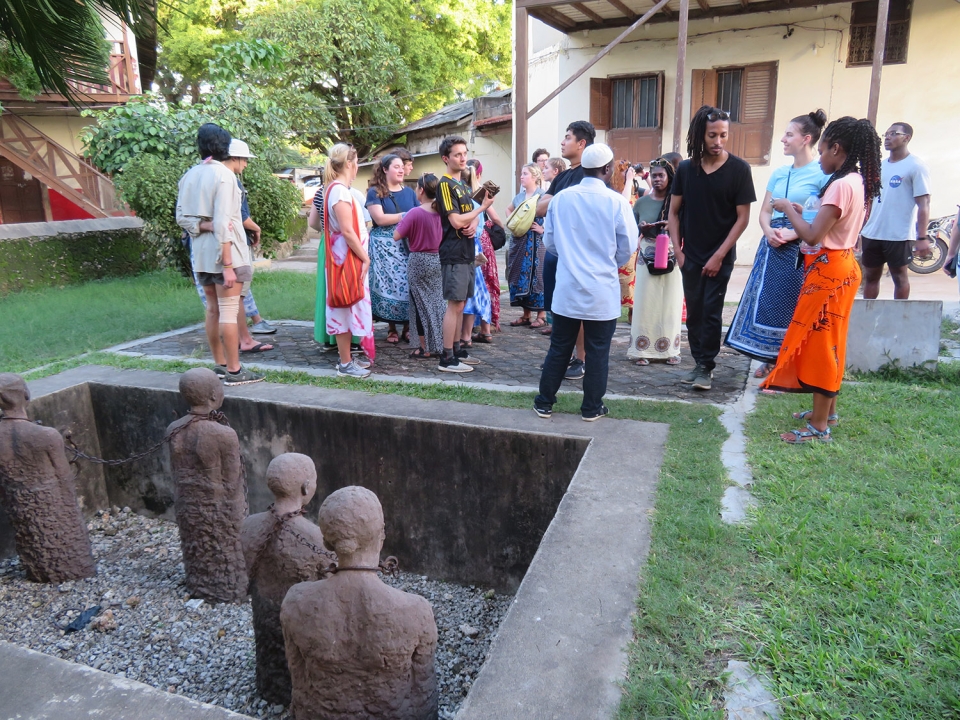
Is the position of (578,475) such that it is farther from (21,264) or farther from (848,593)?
(21,264)

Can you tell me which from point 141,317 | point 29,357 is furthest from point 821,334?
point 141,317

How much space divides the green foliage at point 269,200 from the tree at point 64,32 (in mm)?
6806

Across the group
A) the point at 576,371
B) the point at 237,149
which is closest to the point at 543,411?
the point at 576,371

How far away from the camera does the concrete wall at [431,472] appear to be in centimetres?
413

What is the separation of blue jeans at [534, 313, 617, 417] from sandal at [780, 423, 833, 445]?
107 cm

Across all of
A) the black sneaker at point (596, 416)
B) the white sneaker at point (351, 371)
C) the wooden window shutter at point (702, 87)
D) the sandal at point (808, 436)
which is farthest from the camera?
the wooden window shutter at point (702, 87)

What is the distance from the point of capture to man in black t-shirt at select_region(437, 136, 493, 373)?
18.1 ft

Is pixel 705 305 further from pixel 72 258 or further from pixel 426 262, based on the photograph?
pixel 72 258

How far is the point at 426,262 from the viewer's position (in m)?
5.89

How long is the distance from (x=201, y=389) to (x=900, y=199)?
594cm

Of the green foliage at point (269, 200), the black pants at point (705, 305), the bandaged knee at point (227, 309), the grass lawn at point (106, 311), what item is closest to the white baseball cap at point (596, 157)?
the black pants at point (705, 305)

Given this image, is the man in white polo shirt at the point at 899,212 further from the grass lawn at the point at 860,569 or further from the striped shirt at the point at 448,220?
the striped shirt at the point at 448,220

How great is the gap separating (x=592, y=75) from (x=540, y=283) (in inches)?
327

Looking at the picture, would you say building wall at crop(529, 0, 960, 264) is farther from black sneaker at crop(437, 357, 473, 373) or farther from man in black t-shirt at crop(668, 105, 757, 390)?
black sneaker at crop(437, 357, 473, 373)
